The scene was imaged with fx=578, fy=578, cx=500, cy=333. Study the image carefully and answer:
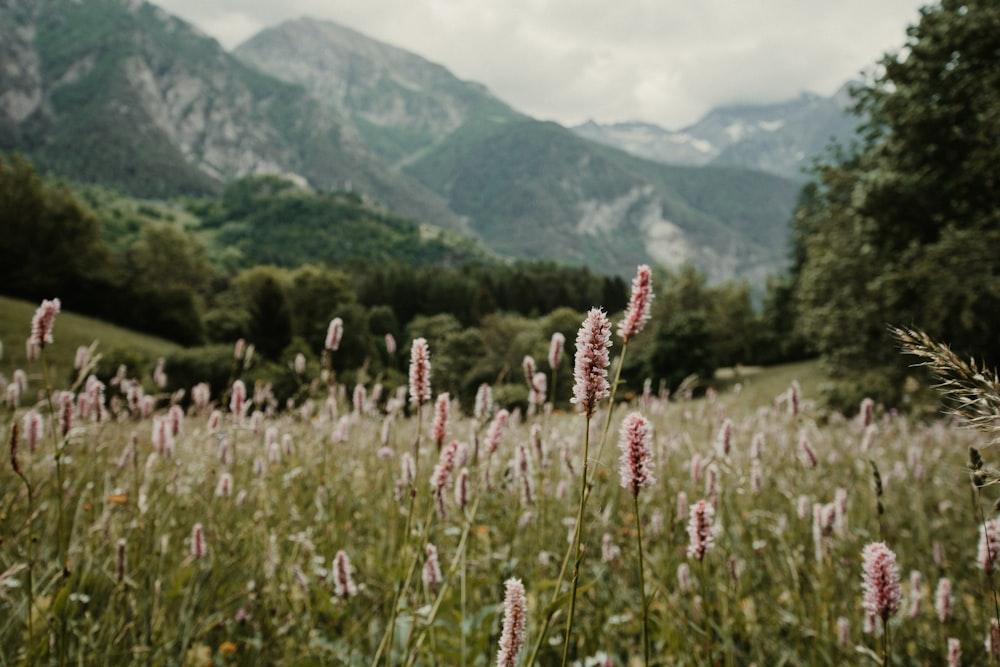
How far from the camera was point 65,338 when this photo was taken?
43688mm

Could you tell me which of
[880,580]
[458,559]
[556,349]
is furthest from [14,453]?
[880,580]

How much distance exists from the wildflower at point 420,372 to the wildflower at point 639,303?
55 centimetres

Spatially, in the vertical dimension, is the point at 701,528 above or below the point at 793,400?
below

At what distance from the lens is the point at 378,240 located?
199000 millimetres

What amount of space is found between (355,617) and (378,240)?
7994 inches

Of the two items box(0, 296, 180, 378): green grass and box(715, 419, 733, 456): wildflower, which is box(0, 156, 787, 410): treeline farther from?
box(715, 419, 733, 456): wildflower

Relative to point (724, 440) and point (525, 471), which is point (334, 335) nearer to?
point (525, 471)

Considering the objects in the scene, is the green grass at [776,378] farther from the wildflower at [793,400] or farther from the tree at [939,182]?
the wildflower at [793,400]

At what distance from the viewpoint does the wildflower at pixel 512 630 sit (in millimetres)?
1066

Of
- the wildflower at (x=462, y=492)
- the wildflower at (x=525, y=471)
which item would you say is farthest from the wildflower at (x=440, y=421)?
the wildflower at (x=525, y=471)

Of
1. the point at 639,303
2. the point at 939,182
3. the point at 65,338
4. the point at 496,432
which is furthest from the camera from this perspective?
the point at 65,338

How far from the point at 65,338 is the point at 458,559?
53160 mm

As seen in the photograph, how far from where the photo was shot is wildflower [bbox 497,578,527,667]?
107cm

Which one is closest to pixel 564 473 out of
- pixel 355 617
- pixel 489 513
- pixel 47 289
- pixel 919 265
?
pixel 489 513
